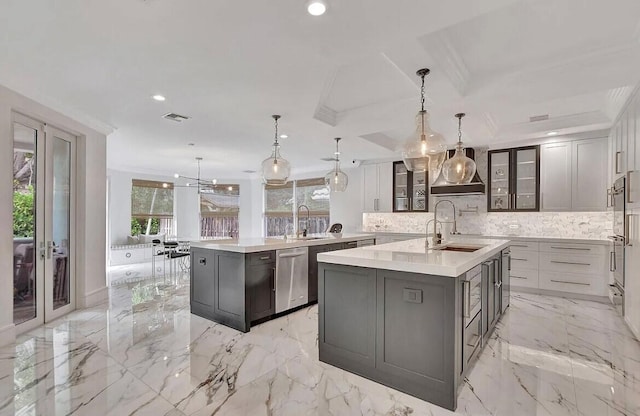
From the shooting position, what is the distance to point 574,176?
496 cm

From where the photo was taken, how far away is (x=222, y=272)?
360cm

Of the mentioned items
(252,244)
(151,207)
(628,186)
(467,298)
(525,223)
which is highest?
(628,186)

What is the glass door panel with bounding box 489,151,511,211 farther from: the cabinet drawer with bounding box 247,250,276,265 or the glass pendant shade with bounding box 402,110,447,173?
the cabinet drawer with bounding box 247,250,276,265

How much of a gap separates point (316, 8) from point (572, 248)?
5152 millimetres

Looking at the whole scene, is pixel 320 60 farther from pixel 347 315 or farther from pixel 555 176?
pixel 555 176

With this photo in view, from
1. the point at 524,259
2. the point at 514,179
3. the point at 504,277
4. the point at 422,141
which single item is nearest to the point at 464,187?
the point at 514,179

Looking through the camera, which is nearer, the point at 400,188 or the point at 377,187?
the point at 400,188

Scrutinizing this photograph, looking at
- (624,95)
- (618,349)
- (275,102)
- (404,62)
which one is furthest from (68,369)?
(624,95)

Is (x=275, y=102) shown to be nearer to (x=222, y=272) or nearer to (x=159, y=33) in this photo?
(x=159, y=33)

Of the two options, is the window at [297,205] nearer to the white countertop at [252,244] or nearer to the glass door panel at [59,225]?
the white countertop at [252,244]

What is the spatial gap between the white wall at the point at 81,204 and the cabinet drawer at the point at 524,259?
642 centimetres

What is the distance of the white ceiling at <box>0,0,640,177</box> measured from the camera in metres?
2.01

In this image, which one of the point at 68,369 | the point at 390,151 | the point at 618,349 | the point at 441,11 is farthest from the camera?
the point at 390,151

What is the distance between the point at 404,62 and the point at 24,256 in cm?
437
